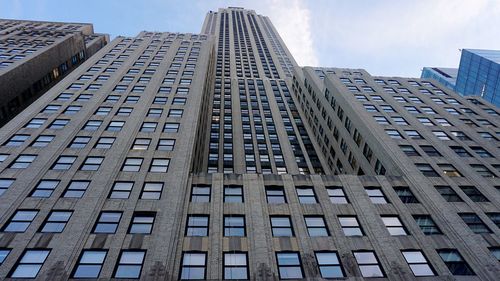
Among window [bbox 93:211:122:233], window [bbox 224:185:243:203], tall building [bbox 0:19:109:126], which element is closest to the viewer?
window [bbox 93:211:122:233]

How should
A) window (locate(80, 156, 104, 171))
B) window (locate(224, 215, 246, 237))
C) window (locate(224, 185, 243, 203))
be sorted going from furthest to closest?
window (locate(80, 156, 104, 171))
window (locate(224, 185, 243, 203))
window (locate(224, 215, 246, 237))

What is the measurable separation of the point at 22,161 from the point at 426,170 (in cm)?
3746

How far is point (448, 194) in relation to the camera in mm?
30266

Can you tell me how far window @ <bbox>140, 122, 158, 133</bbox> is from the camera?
116ft

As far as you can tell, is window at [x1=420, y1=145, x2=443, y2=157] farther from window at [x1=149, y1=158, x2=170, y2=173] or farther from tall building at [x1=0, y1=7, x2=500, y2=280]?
window at [x1=149, y1=158, x2=170, y2=173]

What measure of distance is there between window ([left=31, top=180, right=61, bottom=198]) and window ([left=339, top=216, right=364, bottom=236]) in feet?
74.3

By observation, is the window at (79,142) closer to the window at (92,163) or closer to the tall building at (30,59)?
the window at (92,163)

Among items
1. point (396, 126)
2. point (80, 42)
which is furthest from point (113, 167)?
point (80, 42)

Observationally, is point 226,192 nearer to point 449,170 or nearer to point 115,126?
point 115,126

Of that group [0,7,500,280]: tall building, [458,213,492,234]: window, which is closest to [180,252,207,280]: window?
[0,7,500,280]: tall building

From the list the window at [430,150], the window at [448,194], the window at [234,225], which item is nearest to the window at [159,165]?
the window at [234,225]

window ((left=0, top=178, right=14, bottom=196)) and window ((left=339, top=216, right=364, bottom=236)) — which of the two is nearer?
window ((left=339, top=216, right=364, bottom=236))

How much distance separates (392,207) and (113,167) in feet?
78.1

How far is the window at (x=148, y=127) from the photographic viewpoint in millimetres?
35306
